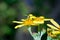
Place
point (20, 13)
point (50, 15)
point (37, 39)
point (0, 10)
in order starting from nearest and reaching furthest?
1. point (37, 39)
2. point (0, 10)
3. point (20, 13)
4. point (50, 15)

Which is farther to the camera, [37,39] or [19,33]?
[19,33]

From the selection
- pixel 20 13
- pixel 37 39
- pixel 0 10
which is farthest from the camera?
pixel 20 13

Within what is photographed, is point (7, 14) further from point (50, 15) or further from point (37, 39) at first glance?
point (37, 39)

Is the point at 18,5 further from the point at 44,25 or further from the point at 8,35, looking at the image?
the point at 44,25

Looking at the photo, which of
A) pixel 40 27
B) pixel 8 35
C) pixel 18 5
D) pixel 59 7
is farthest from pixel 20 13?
pixel 40 27

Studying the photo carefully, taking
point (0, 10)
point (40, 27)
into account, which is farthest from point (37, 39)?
point (0, 10)

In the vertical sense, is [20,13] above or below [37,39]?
above
